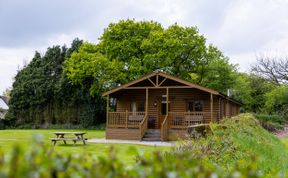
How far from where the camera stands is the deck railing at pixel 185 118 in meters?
21.8

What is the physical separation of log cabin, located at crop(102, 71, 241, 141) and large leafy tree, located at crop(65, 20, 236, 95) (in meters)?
4.56

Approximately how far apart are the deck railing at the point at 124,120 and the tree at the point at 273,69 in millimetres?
24824

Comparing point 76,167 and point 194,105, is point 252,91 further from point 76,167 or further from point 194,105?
point 76,167

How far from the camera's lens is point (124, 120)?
2394 centimetres

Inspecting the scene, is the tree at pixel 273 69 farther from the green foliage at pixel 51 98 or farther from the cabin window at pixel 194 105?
the cabin window at pixel 194 105

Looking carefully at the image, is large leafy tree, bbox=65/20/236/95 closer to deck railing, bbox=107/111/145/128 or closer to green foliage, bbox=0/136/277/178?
deck railing, bbox=107/111/145/128

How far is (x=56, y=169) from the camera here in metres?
1.66

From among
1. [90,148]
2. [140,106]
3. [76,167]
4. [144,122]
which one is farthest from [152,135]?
[76,167]

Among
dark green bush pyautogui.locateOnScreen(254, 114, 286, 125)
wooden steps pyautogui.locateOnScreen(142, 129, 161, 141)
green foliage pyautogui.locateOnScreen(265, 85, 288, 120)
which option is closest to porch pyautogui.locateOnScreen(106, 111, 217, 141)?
wooden steps pyautogui.locateOnScreen(142, 129, 161, 141)

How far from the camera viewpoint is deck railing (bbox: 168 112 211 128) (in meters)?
21.8

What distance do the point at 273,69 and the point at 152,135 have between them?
2640 cm

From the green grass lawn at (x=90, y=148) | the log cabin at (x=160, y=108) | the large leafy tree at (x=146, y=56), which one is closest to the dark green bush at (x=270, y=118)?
the large leafy tree at (x=146, y=56)

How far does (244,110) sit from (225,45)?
25.0 feet

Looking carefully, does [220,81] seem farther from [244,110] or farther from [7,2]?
[7,2]
